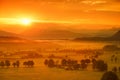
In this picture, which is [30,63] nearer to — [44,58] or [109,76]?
[44,58]

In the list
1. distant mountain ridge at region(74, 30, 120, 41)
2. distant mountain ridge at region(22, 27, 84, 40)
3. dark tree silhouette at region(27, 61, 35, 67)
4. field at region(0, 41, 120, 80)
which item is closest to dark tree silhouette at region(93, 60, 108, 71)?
field at region(0, 41, 120, 80)

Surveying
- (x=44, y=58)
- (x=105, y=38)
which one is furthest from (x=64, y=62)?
(x=105, y=38)

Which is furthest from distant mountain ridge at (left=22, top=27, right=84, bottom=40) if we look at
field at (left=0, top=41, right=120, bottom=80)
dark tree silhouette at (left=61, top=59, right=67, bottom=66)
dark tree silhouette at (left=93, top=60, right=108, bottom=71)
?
dark tree silhouette at (left=93, top=60, right=108, bottom=71)

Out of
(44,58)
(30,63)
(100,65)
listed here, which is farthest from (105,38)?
(30,63)

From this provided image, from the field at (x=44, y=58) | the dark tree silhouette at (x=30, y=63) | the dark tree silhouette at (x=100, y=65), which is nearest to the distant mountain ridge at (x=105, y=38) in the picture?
the field at (x=44, y=58)

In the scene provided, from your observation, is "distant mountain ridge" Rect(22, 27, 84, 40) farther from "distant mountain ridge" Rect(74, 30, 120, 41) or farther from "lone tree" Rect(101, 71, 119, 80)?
"lone tree" Rect(101, 71, 119, 80)

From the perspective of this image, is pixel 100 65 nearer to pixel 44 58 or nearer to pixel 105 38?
pixel 105 38

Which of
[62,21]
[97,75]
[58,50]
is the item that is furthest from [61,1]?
[97,75]

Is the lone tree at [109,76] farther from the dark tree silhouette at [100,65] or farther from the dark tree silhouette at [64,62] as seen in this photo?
the dark tree silhouette at [64,62]

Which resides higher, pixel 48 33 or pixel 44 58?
pixel 48 33

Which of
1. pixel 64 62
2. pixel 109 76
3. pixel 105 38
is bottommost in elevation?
pixel 109 76


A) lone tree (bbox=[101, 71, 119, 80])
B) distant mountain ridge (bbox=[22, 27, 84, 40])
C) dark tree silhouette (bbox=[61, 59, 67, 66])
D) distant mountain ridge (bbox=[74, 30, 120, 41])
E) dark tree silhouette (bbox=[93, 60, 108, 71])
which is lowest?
lone tree (bbox=[101, 71, 119, 80])

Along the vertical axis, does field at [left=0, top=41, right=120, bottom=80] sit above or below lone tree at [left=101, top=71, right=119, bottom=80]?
above

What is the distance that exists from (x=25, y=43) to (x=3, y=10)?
0.34 metres
